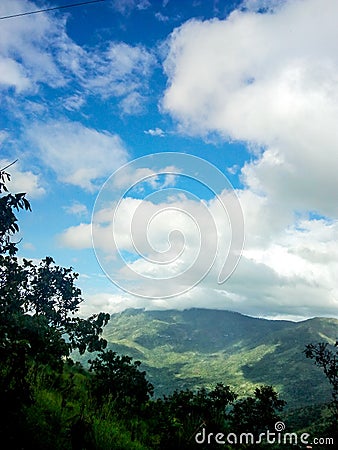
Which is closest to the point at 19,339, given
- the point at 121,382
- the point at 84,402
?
the point at 84,402

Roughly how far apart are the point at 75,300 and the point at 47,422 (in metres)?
27.0

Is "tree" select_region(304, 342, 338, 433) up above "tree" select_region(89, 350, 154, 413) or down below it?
above

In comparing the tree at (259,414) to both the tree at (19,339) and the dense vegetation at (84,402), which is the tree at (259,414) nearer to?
the dense vegetation at (84,402)

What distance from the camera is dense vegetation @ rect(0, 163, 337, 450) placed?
22.6ft

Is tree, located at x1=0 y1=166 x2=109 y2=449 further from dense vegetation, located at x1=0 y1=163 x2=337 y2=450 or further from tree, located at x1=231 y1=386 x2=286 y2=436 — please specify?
tree, located at x1=231 y1=386 x2=286 y2=436

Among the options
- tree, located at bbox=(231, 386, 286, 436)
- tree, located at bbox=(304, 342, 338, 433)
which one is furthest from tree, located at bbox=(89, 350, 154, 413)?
tree, located at bbox=(304, 342, 338, 433)

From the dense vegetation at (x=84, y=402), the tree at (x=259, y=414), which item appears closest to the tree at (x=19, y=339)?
the dense vegetation at (x=84, y=402)

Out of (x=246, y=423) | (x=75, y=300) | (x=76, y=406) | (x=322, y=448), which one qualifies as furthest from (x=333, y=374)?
(x=75, y=300)

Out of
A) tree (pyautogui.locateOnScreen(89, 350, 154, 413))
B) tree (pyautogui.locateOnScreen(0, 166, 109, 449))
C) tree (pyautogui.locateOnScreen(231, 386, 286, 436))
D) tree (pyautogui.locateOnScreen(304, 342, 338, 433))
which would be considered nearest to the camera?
tree (pyautogui.locateOnScreen(0, 166, 109, 449))

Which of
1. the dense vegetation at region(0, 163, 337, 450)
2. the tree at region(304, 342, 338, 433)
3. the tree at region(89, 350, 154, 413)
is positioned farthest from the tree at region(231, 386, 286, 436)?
the tree at region(89, 350, 154, 413)

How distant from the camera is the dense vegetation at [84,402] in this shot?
22.6 feet

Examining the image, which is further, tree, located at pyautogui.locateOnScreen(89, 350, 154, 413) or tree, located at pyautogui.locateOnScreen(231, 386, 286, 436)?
tree, located at pyautogui.locateOnScreen(89, 350, 154, 413)

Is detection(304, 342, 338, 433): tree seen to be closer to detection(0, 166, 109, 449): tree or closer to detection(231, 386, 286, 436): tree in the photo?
detection(231, 386, 286, 436): tree

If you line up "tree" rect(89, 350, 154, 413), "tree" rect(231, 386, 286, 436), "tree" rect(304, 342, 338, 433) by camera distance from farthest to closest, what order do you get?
1. "tree" rect(89, 350, 154, 413)
2. "tree" rect(231, 386, 286, 436)
3. "tree" rect(304, 342, 338, 433)
